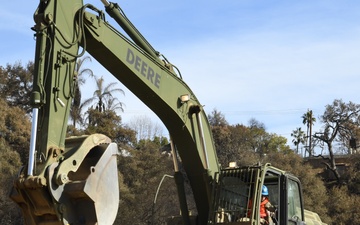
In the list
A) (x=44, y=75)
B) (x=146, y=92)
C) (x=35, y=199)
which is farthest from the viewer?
(x=146, y=92)

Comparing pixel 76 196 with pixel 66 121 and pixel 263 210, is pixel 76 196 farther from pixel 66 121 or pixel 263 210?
pixel 263 210

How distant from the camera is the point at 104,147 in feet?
25.3

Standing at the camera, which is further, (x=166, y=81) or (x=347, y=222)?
(x=347, y=222)

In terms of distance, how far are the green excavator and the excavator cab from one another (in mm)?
16

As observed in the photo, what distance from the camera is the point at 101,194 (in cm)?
733

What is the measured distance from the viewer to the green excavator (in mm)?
7145

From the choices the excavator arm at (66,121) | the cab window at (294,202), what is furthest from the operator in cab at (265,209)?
the excavator arm at (66,121)

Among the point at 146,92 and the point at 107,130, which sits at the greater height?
the point at 107,130

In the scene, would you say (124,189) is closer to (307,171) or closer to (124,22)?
(307,171)

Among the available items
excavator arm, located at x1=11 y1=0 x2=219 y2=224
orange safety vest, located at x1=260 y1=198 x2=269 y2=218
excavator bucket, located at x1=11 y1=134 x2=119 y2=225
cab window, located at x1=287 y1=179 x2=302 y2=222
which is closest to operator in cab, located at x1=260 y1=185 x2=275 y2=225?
orange safety vest, located at x1=260 y1=198 x2=269 y2=218

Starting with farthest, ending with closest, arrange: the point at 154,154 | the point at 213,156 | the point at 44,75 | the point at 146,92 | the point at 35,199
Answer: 1. the point at 154,154
2. the point at 213,156
3. the point at 146,92
4. the point at 44,75
5. the point at 35,199

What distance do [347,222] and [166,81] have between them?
81.9ft

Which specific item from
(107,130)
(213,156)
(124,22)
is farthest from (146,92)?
(107,130)

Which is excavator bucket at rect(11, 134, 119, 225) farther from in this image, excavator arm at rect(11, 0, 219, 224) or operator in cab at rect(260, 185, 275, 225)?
operator in cab at rect(260, 185, 275, 225)
